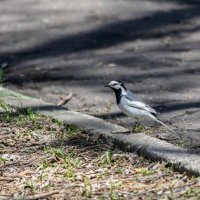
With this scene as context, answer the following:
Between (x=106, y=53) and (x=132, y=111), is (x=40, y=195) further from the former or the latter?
(x=106, y=53)

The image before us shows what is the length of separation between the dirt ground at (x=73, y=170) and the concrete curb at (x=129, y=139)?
0.20 ft

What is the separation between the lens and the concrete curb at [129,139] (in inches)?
207

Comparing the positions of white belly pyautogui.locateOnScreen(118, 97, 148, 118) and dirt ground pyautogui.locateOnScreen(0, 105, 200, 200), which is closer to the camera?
dirt ground pyautogui.locateOnScreen(0, 105, 200, 200)

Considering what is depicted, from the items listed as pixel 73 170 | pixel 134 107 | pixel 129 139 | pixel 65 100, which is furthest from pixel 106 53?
pixel 73 170

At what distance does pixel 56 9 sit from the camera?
43.5 ft

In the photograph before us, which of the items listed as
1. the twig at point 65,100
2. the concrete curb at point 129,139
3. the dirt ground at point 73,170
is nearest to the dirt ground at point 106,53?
the twig at point 65,100

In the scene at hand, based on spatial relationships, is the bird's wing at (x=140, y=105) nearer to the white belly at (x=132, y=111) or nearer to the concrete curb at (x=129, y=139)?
the white belly at (x=132, y=111)

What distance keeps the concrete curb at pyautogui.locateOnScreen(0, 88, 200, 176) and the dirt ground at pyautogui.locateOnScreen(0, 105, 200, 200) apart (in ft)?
0.20

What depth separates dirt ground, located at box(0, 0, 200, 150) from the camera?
8.09m

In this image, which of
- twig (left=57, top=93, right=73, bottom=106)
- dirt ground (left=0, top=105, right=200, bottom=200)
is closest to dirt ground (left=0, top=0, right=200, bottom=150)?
twig (left=57, top=93, right=73, bottom=106)

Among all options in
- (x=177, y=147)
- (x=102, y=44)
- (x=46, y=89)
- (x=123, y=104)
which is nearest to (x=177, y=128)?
(x=123, y=104)

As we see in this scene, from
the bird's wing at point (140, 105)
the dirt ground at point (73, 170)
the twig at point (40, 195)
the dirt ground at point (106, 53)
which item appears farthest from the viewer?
the dirt ground at point (106, 53)

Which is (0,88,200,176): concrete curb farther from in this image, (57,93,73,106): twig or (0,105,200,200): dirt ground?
(57,93,73,106): twig

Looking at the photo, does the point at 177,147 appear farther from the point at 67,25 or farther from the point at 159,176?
the point at 67,25
